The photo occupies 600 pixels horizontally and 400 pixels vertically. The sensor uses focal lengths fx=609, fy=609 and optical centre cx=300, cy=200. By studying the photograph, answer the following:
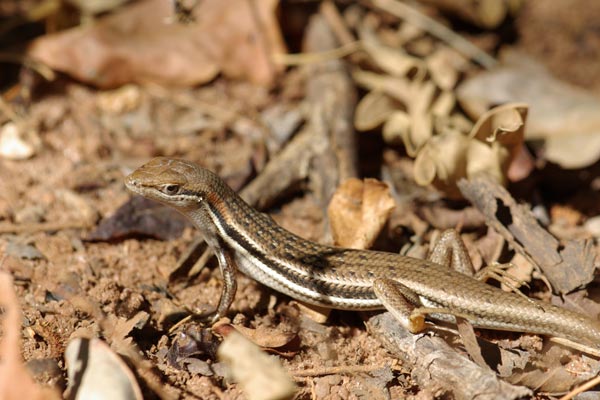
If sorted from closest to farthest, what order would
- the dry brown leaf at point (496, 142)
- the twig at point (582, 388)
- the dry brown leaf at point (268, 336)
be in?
the twig at point (582, 388), the dry brown leaf at point (268, 336), the dry brown leaf at point (496, 142)

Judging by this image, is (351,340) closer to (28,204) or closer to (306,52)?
(28,204)

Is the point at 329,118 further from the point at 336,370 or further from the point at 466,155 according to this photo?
the point at 336,370

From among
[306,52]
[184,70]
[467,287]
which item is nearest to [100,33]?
[184,70]

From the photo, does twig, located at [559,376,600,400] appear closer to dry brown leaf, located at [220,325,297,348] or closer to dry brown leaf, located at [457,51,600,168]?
dry brown leaf, located at [220,325,297,348]

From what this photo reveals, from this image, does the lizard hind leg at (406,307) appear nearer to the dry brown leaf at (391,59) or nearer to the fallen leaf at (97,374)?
the fallen leaf at (97,374)

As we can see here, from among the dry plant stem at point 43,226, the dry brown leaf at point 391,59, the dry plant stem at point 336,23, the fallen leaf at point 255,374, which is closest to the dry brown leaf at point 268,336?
the fallen leaf at point 255,374
